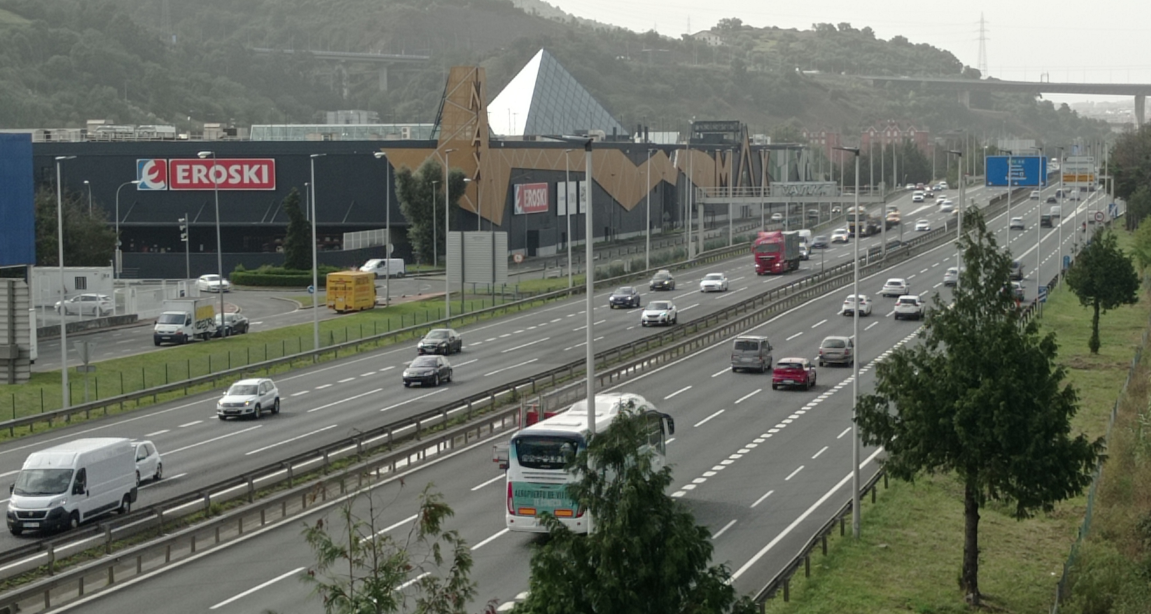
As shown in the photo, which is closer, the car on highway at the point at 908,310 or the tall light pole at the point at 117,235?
the car on highway at the point at 908,310

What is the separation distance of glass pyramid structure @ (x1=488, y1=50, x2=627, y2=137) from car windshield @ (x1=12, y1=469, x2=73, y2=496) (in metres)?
115

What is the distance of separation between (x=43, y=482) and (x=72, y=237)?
59.0 metres

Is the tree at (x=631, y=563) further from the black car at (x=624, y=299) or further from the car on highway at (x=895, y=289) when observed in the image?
the car on highway at (x=895, y=289)

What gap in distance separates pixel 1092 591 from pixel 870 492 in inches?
371

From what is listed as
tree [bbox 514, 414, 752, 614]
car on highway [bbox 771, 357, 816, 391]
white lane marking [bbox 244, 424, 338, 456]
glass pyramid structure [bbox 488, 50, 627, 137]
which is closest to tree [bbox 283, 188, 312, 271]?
car on highway [bbox 771, 357, 816, 391]

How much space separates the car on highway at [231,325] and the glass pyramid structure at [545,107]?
258 ft

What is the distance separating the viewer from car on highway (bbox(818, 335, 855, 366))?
5794 cm

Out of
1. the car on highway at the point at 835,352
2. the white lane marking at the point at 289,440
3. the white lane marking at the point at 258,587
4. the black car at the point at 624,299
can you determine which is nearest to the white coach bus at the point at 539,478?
the white lane marking at the point at 258,587

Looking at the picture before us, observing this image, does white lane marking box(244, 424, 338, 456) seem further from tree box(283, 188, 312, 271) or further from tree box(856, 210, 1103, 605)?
tree box(283, 188, 312, 271)

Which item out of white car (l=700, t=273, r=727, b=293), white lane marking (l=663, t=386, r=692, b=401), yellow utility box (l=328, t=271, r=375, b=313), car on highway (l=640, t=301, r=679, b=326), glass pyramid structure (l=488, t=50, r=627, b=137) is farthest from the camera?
glass pyramid structure (l=488, t=50, r=627, b=137)

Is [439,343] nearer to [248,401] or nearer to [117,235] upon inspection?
[248,401]

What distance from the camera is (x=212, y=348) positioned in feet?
206

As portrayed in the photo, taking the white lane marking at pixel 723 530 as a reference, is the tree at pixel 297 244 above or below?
above

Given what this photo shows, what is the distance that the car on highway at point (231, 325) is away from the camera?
66400 millimetres
